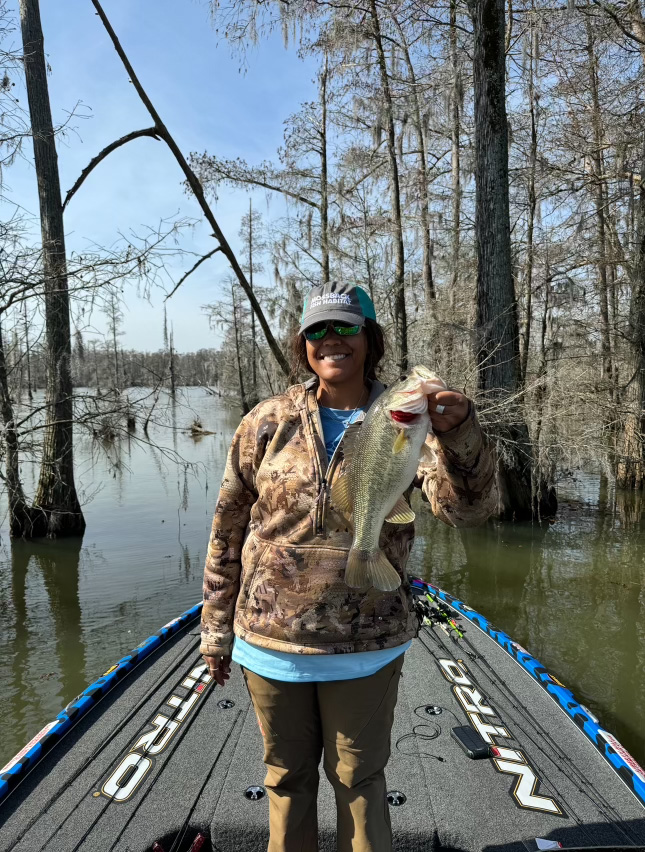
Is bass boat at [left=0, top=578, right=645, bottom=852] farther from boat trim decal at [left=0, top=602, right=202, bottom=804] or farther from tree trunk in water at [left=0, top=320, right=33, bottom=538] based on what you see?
tree trunk in water at [left=0, top=320, right=33, bottom=538]

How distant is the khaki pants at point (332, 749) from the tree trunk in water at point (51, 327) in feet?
28.0

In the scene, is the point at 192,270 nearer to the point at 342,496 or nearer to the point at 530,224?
the point at 342,496

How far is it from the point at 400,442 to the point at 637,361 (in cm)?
1325

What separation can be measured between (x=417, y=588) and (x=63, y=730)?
3.54 meters

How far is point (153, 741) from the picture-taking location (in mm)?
3273

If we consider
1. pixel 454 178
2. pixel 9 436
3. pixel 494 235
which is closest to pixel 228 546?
pixel 9 436

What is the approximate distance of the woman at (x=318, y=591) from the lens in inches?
70.3

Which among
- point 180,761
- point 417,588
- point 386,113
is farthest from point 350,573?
point 386,113

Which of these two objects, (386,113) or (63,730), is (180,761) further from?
(386,113)

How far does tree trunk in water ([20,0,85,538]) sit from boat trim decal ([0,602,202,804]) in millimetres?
5806

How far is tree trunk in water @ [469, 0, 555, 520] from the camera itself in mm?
9219

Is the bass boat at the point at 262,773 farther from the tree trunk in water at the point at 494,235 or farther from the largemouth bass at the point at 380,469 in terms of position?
the tree trunk in water at the point at 494,235

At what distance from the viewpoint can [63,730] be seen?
3295 millimetres

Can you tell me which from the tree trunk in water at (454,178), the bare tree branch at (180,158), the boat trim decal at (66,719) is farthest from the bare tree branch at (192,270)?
the tree trunk in water at (454,178)
